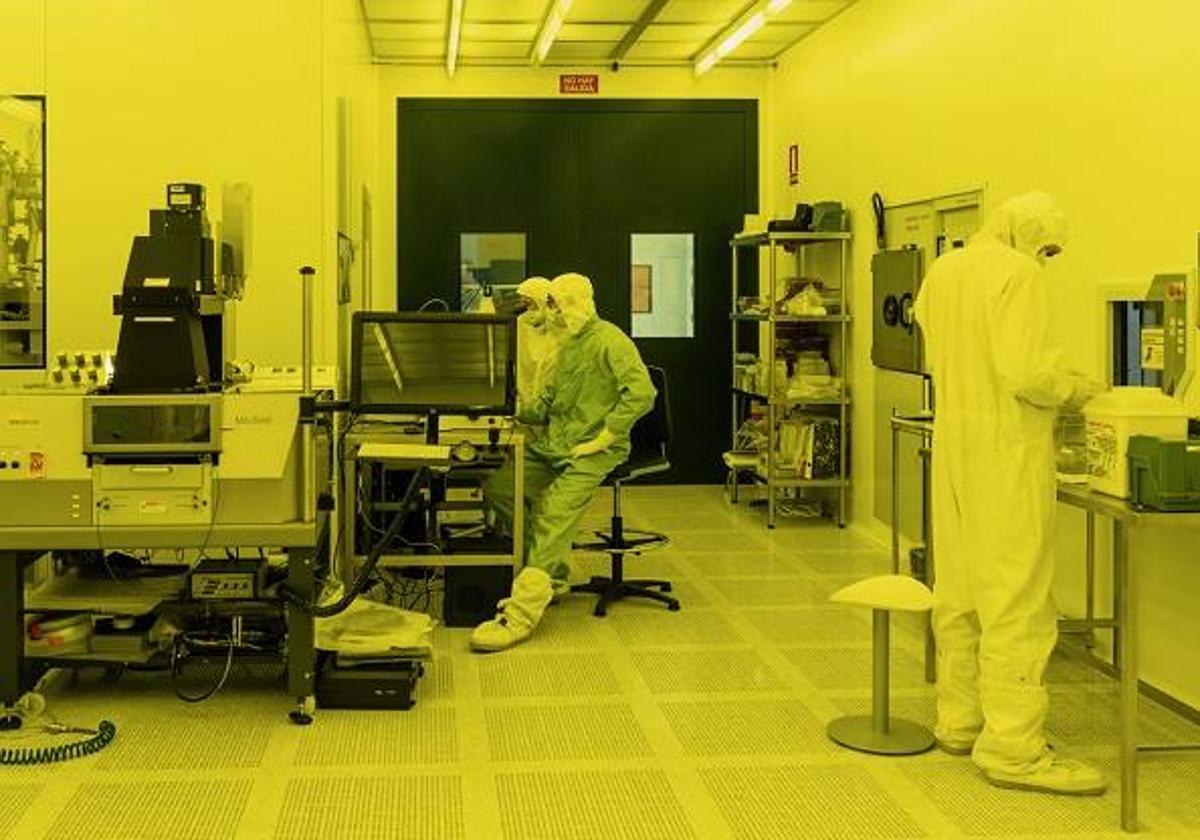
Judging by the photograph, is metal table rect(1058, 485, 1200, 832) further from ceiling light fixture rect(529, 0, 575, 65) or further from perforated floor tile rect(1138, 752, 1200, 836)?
ceiling light fixture rect(529, 0, 575, 65)

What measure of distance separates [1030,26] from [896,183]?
1693mm

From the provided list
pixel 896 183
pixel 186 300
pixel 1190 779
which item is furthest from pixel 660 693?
pixel 896 183

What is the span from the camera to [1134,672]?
11.9 feet

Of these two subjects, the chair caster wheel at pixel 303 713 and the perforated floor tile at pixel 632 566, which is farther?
the perforated floor tile at pixel 632 566

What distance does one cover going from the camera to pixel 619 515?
6320 mm

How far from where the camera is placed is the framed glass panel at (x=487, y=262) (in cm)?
989

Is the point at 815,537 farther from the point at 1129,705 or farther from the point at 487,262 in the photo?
the point at 1129,705

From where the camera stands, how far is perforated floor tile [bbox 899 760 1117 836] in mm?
3604

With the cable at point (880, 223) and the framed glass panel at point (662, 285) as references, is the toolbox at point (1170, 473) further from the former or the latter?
the framed glass panel at point (662, 285)

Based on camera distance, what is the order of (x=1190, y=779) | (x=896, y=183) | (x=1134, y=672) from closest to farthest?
(x=1134, y=672)
(x=1190, y=779)
(x=896, y=183)

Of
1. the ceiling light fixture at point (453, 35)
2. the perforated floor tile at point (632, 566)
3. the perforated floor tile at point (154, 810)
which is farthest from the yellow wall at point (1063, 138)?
the perforated floor tile at point (154, 810)

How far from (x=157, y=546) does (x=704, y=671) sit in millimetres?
1906

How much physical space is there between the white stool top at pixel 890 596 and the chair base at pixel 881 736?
0.41 meters

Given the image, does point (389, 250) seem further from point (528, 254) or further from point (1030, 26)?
point (1030, 26)
